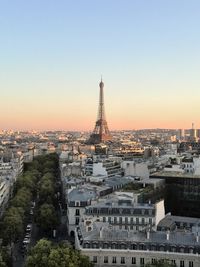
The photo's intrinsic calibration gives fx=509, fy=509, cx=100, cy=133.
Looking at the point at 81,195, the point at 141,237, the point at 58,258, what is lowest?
the point at 58,258

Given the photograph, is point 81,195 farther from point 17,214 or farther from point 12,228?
point 12,228

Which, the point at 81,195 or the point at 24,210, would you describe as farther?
the point at 24,210

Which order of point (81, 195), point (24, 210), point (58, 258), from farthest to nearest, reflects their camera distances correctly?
point (24, 210) → point (81, 195) → point (58, 258)

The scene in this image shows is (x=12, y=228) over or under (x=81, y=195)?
under

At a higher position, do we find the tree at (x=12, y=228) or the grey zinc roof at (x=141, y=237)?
the grey zinc roof at (x=141, y=237)

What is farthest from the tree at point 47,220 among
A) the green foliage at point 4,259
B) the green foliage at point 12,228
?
the green foliage at point 4,259

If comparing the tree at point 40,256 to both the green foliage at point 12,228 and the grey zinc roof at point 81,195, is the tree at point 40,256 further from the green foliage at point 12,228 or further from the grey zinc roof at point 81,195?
the grey zinc roof at point 81,195

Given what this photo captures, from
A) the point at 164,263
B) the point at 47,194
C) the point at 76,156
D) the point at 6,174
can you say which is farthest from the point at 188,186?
the point at 76,156

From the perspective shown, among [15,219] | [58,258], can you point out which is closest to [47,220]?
[15,219]

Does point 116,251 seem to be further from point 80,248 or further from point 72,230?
point 72,230

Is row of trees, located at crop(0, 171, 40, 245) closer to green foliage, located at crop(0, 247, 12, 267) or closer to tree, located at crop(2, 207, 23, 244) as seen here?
tree, located at crop(2, 207, 23, 244)

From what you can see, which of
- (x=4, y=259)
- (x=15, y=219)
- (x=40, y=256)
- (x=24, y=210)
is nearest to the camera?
(x=40, y=256)
